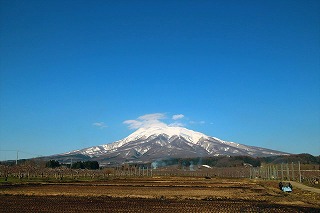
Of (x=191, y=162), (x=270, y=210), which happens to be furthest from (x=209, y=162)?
(x=270, y=210)

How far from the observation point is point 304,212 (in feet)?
57.4

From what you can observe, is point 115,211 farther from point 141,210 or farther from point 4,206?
point 4,206

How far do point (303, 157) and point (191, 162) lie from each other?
210ft

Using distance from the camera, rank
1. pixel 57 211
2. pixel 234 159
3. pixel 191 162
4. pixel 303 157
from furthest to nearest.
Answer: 1. pixel 191 162
2. pixel 234 159
3. pixel 303 157
4. pixel 57 211

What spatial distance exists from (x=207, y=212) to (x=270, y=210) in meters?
3.73

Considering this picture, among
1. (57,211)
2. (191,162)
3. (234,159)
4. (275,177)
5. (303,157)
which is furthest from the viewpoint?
(191,162)

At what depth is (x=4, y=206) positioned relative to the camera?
18.6 metres

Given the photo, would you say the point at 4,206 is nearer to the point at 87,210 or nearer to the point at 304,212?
the point at 87,210

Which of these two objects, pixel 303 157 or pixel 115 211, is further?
pixel 303 157

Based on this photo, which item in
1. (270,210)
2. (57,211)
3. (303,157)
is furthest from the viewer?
(303,157)

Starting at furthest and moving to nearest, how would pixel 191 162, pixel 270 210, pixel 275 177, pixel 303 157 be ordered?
pixel 191 162 → pixel 303 157 → pixel 275 177 → pixel 270 210

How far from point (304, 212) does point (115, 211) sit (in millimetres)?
9854

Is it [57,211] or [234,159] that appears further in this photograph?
[234,159]

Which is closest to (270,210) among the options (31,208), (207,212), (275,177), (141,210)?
(207,212)
